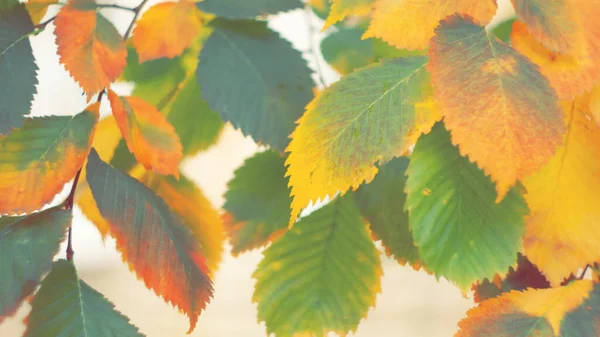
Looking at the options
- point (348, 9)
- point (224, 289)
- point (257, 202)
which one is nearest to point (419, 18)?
point (348, 9)

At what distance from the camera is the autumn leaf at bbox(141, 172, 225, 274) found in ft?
0.95

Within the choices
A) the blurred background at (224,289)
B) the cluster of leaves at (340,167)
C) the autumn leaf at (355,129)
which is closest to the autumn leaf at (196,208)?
the cluster of leaves at (340,167)

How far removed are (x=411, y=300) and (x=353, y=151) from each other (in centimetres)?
50

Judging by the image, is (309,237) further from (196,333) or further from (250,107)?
(196,333)

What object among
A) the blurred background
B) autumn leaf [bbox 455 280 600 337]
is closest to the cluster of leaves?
autumn leaf [bbox 455 280 600 337]

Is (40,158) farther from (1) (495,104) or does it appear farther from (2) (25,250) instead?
(1) (495,104)

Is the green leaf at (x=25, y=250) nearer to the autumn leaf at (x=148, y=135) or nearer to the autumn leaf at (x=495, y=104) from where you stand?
the autumn leaf at (x=148, y=135)

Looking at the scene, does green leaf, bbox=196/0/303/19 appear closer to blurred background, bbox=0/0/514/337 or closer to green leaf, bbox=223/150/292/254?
green leaf, bbox=223/150/292/254

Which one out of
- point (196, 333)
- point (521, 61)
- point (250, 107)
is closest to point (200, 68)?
point (250, 107)

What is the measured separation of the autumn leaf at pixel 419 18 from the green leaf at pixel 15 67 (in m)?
0.13

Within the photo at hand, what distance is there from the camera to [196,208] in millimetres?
294

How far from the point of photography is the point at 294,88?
27 centimetres

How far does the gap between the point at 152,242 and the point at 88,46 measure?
0.08 meters

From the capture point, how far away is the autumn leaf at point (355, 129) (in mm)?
181
